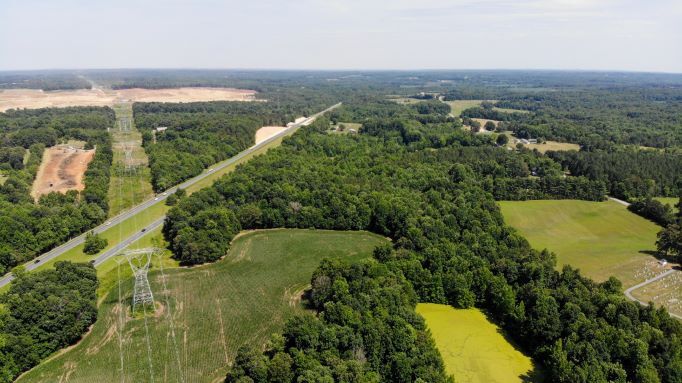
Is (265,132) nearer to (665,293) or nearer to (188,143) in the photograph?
(188,143)

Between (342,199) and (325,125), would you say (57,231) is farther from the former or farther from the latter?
(325,125)

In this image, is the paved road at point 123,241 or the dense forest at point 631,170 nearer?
the paved road at point 123,241

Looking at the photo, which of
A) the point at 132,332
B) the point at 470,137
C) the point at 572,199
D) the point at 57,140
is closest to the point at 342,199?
the point at 132,332

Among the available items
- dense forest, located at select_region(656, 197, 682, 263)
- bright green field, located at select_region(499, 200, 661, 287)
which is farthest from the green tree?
dense forest, located at select_region(656, 197, 682, 263)

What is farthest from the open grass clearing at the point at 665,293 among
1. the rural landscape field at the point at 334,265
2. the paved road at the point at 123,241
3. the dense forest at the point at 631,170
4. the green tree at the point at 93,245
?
the green tree at the point at 93,245

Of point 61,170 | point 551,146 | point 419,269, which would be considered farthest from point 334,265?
point 551,146

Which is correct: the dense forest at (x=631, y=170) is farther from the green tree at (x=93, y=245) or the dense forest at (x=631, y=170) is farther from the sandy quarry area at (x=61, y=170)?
the sandy quarry area at (x=61, y=170)
